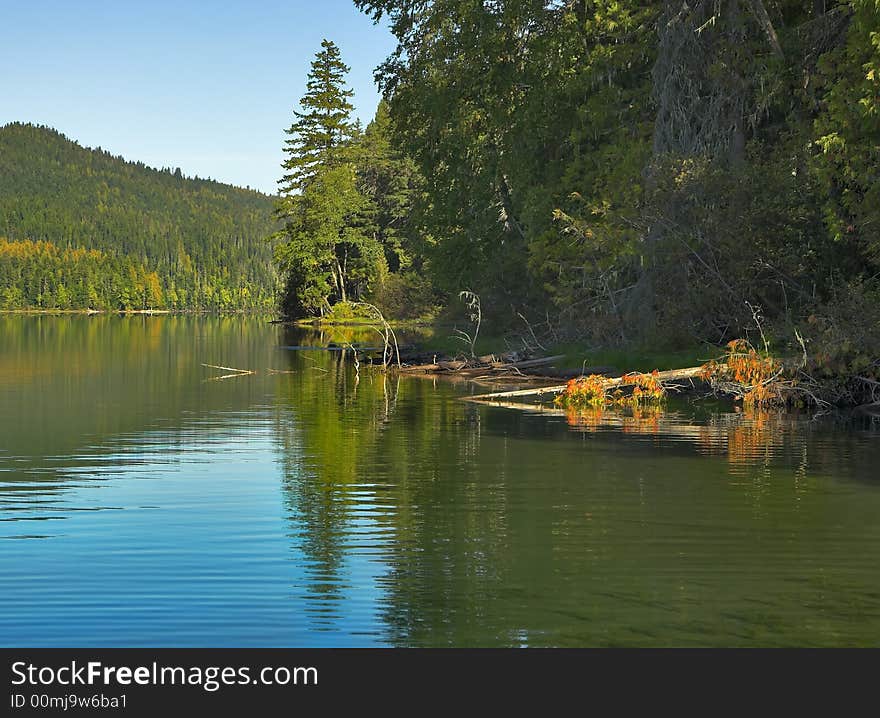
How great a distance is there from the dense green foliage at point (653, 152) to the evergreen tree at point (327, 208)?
4860 centimetres

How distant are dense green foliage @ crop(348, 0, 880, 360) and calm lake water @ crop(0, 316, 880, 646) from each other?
6057 mm

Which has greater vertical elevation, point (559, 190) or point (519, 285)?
point (559, 190)

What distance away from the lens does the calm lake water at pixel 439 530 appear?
29.8ft

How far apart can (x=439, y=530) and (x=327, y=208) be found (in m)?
84.9

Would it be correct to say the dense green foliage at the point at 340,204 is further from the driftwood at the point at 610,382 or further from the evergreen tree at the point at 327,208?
the driftwood at the point at 610,382

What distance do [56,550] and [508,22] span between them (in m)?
33.0

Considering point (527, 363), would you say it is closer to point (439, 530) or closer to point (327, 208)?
point (439, 530)

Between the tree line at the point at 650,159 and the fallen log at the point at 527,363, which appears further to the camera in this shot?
the fallen log at the point at 527,363

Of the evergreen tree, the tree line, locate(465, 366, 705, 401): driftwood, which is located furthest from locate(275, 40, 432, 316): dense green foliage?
locate(465, 366, 705, 401): driftwood

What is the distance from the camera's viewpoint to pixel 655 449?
757 inches

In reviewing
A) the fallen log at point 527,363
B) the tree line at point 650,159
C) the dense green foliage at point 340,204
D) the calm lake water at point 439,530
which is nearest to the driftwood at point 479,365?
the fallen log at point 527,363
